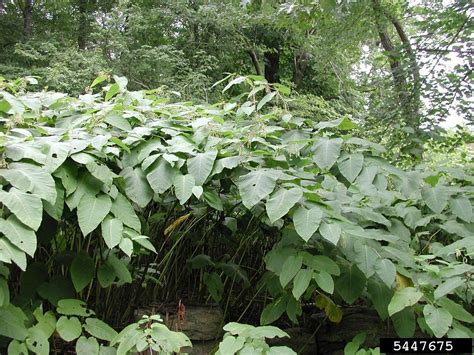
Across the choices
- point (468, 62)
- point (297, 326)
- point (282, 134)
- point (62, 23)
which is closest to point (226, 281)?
point (297, 326)

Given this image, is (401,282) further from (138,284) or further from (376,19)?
(376,19)

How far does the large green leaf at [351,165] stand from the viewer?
58.1 inches

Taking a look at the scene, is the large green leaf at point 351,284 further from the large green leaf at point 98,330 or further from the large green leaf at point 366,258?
the large green leaf at point 98,330

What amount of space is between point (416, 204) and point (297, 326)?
71 centimetres

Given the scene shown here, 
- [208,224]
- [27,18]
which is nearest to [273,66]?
[27,18]

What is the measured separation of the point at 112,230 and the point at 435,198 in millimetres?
1091

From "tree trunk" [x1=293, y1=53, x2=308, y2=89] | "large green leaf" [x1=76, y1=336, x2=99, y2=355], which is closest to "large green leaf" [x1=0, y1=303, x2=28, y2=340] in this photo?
"large green leaf" [x1=76, y1=336, x2=99, y2=355]

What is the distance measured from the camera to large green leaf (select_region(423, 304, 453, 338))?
1.20 meters

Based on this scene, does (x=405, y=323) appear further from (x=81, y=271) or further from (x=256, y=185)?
(x=81, y=271)

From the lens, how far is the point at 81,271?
1.38 metres

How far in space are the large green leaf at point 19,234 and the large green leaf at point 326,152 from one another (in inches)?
34.2

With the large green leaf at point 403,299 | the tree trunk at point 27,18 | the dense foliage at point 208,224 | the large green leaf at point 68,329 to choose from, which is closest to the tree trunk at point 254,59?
the tree trunk at point 27,18

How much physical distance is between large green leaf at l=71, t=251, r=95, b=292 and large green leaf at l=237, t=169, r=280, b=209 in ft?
1.71

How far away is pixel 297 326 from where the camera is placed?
6.40ft
